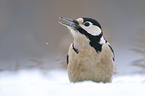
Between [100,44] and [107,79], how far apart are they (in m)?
0.09

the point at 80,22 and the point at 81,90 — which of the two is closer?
the point at 81,90

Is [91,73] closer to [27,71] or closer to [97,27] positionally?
[97,27]

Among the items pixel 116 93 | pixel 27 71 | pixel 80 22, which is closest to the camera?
pixel 116 93

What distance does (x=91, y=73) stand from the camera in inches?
21.6

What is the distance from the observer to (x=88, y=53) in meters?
0.55

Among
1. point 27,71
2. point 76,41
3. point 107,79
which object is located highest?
point 76,41

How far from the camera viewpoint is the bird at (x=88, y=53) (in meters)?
0.54

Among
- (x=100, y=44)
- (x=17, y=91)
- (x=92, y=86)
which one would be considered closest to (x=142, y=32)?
(x=100, y=44)

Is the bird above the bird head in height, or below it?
below

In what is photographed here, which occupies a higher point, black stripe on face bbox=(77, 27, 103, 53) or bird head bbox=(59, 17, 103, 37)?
bird head bbox=(59, 17, 103, 37)

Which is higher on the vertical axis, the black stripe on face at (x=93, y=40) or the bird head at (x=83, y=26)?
the bird head at (x=83, y=26)

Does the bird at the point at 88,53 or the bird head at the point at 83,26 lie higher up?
the bird head at the point at 83,26

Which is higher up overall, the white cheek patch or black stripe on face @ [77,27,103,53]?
the white cheek patch

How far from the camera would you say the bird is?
54 centimetres
